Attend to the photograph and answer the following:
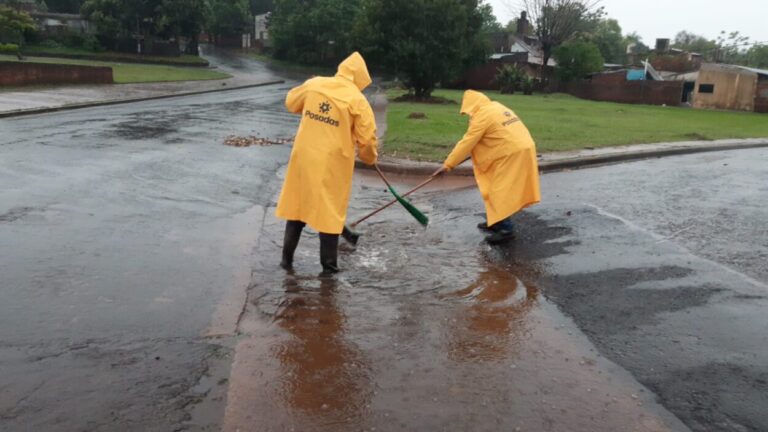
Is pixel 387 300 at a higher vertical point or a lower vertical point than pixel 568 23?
lower

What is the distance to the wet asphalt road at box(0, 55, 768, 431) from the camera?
3.25m

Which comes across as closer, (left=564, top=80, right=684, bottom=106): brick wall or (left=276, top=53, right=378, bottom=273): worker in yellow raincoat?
(left=276, top=53, right=378, bottom=273): worker in yellow raincoat

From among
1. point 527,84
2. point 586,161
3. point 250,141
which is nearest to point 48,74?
point 250,141

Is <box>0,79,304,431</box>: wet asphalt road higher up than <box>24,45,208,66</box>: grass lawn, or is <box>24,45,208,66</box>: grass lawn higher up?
<box>24,45,208,66</box>: grass lawn

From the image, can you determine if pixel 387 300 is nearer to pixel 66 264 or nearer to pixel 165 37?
pixel 66 264

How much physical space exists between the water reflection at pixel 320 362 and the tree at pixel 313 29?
164 ft

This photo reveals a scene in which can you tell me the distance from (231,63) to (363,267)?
5209 centimetres

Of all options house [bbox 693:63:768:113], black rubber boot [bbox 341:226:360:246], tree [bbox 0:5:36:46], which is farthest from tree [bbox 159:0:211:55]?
black rubber boot [bbox 341:226:360:246]

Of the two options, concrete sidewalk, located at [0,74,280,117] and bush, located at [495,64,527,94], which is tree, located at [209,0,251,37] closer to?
concrete sidewalk, located at [0,74,280,117]

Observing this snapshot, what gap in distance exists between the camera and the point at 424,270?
18.4ft

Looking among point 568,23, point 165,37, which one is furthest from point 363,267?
point 165,37

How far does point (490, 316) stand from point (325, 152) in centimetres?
176

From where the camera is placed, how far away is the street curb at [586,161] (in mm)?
10305

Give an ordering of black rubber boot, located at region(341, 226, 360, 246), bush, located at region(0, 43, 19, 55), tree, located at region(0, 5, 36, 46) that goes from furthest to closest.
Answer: tree, located at region(0, 5, 36, 46) < bush, located at region(0, 43, 19, 55) < black rubber boot, located at region(341, 226, 360, 246)
